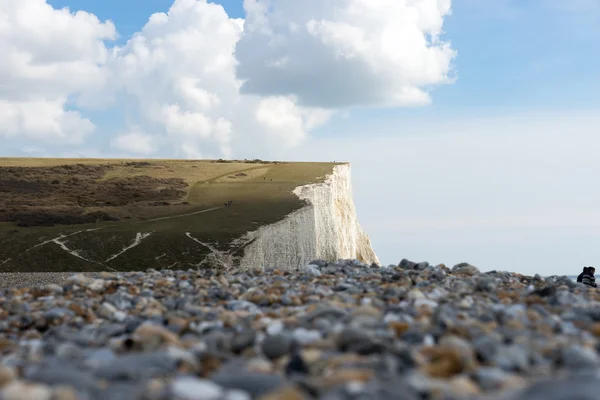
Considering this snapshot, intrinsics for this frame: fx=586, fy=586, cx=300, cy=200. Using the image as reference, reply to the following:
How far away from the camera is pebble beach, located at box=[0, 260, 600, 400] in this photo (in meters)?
3.22

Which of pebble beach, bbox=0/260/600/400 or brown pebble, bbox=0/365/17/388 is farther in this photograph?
brown pebble, bbox=0/365/17/388

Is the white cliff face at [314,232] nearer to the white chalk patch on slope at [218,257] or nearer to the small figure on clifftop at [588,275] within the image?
the white chalk patch on slope at [218,257]

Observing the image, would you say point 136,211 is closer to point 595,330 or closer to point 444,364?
point 595,330

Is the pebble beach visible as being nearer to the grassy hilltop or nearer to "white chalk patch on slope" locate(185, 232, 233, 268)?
"white chalk patch on slope" locate(185, 232, 233, 268)

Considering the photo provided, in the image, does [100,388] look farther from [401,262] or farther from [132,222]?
[132,222]

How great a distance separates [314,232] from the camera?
27938 millimetres

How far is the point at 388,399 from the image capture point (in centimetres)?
300

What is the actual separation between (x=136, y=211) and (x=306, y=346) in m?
25.5

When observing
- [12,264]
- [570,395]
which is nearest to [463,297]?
[570,395]

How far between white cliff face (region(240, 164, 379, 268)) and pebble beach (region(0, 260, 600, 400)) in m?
15.6

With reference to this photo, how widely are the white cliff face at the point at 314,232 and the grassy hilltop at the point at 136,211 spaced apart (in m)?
0.61

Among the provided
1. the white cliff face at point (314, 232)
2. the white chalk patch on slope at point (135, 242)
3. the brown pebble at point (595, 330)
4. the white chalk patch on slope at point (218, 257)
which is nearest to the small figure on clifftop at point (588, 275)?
the brown pebble at point (595, 330)

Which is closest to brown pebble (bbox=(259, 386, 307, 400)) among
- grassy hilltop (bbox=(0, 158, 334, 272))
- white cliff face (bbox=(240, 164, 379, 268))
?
white cliff face (bbox=(240, 164, 379, 268))

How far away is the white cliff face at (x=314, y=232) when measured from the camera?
24858 mm
